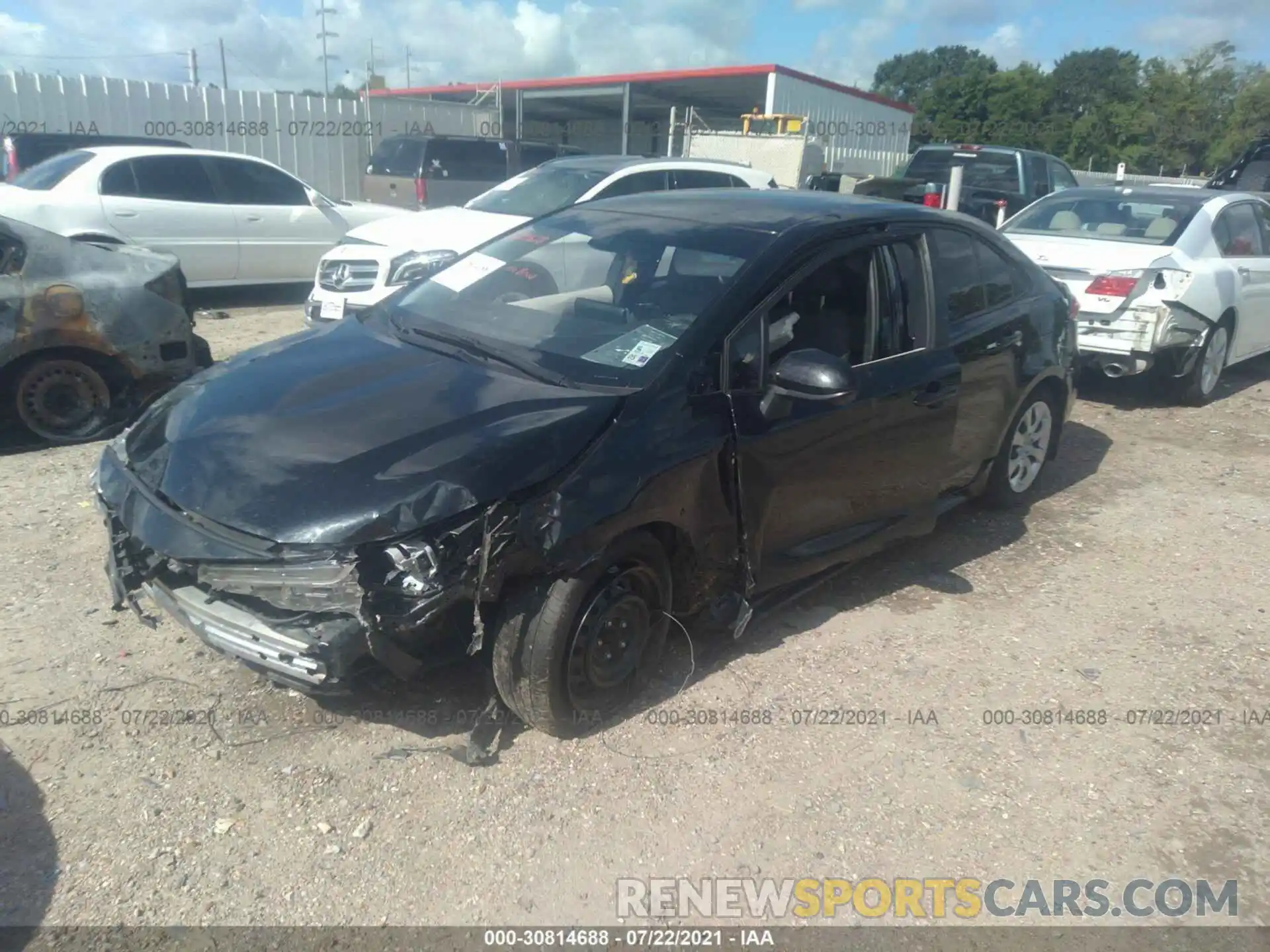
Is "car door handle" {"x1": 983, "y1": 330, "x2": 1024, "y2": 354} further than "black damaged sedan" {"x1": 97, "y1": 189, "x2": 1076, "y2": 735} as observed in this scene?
Yes

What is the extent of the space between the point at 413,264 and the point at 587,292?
14.2ft

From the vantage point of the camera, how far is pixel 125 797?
3.00 m

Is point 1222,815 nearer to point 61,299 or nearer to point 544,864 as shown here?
point 544,864

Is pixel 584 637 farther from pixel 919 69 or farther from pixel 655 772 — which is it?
pixel 919 69

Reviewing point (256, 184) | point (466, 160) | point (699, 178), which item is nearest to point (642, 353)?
point (699, 178)

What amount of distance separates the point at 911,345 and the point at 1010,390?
1.03 m

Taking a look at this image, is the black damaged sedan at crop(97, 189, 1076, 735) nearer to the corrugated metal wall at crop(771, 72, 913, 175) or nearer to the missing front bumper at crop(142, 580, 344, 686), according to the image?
the missing front bumper at crop(142, 580, 344, 686)

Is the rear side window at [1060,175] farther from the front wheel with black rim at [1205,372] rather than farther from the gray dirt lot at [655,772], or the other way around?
the gray dirt lot at [655,772]

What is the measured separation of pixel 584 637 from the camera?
10.5 ft

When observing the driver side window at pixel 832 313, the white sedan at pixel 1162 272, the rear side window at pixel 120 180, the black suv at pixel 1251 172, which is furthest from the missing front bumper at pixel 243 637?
the black suv at pixel 1251 172

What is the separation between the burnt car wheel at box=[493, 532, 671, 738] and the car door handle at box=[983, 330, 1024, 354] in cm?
222

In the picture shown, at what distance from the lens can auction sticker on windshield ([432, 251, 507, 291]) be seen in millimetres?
4246

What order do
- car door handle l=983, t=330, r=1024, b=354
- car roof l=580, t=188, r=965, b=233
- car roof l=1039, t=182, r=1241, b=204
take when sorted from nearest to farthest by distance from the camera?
car roof l=580, t=188, r=965, b=233
car door handle l=983, t=330, r=1024, b=354
car roof l=1039, t=182, r=1241, b=204

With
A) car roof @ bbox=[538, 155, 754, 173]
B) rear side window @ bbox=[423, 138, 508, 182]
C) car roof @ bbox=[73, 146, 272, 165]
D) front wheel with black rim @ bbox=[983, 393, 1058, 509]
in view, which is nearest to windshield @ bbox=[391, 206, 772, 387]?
front wheel with black rim @ bbox=[983, 393, 1058, 509]
